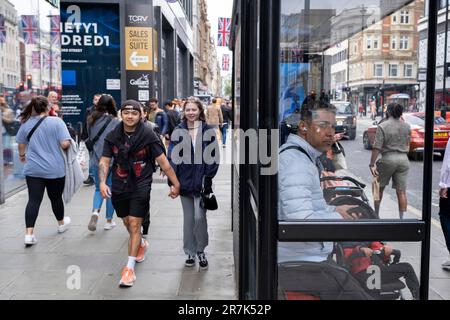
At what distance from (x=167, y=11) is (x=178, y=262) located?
1795 centimetres

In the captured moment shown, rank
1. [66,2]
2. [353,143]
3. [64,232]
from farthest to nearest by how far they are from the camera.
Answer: [66,2], [64,232], [353,143]

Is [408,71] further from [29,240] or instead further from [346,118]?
[29,240]

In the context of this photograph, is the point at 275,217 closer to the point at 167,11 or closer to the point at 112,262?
the point at 112,262

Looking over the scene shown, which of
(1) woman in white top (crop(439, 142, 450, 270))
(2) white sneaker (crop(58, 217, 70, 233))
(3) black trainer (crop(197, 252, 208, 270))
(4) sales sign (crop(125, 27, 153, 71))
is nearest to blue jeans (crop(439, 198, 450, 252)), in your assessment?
(1) woman in white top (crop(439, 142, 450, 270))

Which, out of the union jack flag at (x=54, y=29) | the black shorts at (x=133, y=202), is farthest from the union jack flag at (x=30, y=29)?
the black shorts at (x=133, y=202)

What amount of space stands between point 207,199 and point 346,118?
2.20 metres

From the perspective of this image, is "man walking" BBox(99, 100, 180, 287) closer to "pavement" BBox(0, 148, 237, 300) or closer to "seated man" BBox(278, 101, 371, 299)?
"pavement" BBox(0, 148, 237, 300)

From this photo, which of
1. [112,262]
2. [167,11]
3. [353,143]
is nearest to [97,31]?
[167,11]

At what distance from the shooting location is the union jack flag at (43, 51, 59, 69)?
33.7 ft

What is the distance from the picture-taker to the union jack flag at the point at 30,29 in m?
9.06

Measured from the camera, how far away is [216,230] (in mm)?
6266

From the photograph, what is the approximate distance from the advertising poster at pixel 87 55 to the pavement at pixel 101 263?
906 cm

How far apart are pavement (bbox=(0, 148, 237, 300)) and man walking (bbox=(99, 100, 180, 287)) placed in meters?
0.32

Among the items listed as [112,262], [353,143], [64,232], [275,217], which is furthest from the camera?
[64,232]
